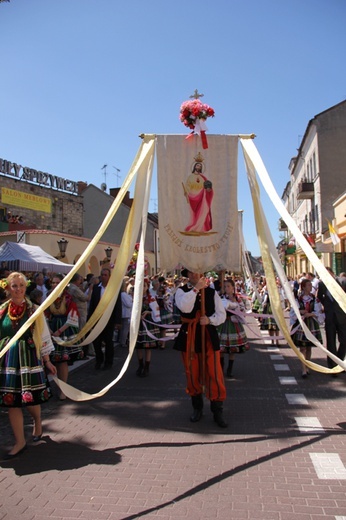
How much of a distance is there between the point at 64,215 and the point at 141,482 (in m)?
28.3

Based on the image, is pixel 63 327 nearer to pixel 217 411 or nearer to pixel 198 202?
pixel 217 411

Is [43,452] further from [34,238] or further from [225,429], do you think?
[34,238]

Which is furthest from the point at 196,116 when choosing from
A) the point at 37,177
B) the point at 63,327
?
the point at 37,177

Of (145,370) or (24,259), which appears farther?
(24,259)

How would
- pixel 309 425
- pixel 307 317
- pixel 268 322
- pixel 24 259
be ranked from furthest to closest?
pixel 24 259 → pixel 268 322 → pixel 307 317 → pixel 309 425

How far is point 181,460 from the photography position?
4453 mm

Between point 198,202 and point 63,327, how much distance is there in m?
2.65

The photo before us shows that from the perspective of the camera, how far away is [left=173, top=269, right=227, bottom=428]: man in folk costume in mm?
5465

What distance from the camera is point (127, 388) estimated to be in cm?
741

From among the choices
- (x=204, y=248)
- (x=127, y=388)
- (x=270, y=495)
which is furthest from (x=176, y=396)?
(x=270, y=495)

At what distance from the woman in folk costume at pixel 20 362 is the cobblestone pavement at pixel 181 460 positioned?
45cm

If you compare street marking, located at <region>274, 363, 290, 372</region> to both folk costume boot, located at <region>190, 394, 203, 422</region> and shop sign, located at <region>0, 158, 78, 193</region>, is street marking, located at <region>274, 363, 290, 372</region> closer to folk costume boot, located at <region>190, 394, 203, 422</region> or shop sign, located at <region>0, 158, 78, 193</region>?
folk costume boot, located at <region>190, 394, 203, 422</region>

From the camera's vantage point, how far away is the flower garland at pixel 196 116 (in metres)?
5.68

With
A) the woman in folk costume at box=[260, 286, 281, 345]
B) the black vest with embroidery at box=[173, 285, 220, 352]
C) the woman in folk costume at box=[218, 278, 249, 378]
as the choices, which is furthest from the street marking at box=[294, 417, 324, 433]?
the woman in folk costume at box=[260, 286, 281, 345]
